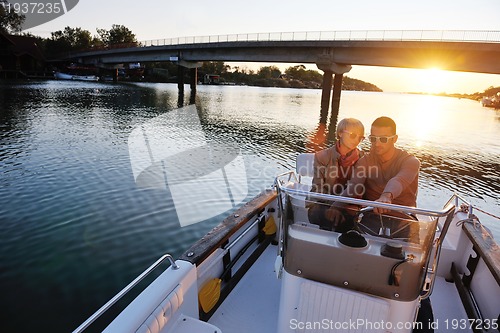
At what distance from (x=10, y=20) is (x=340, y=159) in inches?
4311

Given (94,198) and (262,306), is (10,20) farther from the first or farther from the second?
(262,306)

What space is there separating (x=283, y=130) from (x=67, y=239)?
A: 18.7 metres

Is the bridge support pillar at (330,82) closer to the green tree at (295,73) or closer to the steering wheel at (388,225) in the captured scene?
the steering wheel at (388,225)

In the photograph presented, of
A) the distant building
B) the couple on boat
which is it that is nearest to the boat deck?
the couple on boat

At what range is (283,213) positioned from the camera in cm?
274

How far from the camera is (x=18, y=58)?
207 feet

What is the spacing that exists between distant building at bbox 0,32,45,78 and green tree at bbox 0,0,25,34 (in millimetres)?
17481

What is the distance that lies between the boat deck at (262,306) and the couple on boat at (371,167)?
133 cm

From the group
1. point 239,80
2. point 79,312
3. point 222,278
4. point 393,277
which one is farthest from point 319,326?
point 239,80

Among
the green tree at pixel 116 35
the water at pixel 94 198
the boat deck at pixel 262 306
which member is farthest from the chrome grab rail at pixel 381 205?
the green tree at pixel 116 35

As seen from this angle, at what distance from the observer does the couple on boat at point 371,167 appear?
3.39 meters

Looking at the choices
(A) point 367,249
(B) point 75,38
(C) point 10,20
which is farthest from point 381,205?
(B) point 75,38

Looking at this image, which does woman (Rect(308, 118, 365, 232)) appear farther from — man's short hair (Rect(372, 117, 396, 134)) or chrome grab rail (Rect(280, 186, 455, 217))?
chrome grab rail (Rect(280, 186, 455, 217))

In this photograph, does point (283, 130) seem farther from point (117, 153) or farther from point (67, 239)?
point (67, 239)
